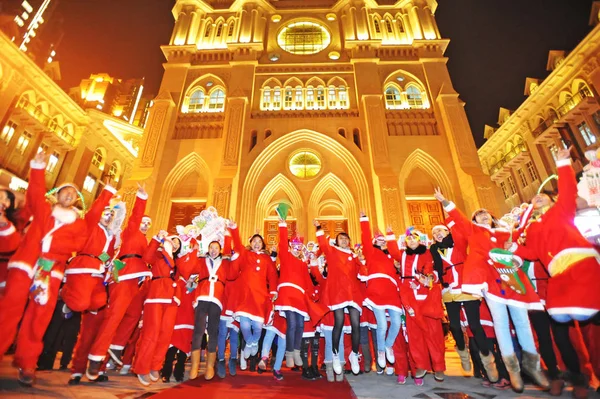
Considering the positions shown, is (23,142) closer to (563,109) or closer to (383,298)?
(383,298)

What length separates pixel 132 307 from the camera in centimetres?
415

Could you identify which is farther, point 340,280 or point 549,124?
point 549,124

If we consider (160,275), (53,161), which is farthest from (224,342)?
(53,161)

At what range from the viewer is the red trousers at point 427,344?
383cm

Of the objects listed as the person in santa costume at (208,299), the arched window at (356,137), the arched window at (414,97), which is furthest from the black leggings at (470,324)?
the arched window at (414,97)

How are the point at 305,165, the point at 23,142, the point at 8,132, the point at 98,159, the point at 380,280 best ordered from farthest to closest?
the point at 98,159, the point at 23,142, the point at 8,132, the point at 305,165, the point at 380,280

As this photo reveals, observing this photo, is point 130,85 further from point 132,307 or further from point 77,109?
point 132,307

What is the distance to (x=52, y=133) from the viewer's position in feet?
56.5

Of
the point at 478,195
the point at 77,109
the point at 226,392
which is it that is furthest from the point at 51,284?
the point at 77,109

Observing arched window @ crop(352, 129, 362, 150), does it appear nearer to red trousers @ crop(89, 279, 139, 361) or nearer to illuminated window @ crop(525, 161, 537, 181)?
red trousers @ crop(89, 279, 139, 361)

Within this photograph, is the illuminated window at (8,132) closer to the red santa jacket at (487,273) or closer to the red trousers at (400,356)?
the red trousers at (400,356)

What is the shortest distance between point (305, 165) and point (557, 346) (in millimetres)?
12663

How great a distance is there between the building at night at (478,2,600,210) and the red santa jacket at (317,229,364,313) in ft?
57.4

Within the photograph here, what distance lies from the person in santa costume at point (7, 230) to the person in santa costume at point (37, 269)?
0.25m
